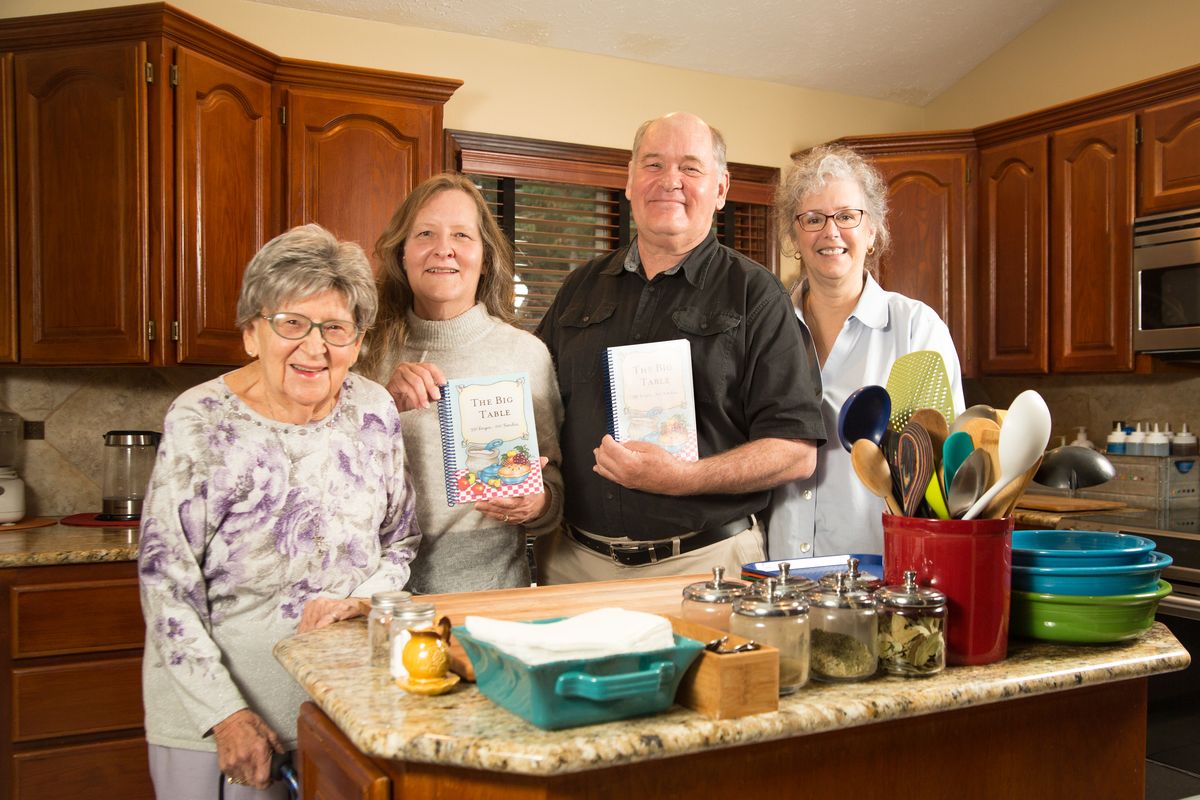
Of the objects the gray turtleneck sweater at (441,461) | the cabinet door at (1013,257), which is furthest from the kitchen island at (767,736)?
the cabinet door at (1013,257)

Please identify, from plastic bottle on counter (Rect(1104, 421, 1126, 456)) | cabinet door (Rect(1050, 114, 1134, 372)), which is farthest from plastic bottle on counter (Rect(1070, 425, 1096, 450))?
cabinet door (Rect(1050, 114, 1134, 372))

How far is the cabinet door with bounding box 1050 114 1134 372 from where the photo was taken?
382cm

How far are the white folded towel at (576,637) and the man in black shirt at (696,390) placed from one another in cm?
80

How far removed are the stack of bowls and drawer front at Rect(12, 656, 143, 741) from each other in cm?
250

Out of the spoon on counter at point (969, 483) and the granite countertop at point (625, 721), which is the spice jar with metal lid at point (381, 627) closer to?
the granite countertop at point (625, 721)

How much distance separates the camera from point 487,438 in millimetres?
1766

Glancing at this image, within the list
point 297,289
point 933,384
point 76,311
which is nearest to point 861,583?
point 933,384

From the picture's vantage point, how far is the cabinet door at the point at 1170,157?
3.59 meters

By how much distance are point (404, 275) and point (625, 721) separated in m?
1.27

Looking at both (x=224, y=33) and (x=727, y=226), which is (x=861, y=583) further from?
(x=727, y=226)

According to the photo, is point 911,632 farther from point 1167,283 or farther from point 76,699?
point 1167,283

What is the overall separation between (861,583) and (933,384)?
0.34 metres

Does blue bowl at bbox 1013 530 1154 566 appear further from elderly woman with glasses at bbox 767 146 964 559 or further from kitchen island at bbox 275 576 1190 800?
elderly woman with glasses at bbox 767 146 964 559

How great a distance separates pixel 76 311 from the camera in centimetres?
310
